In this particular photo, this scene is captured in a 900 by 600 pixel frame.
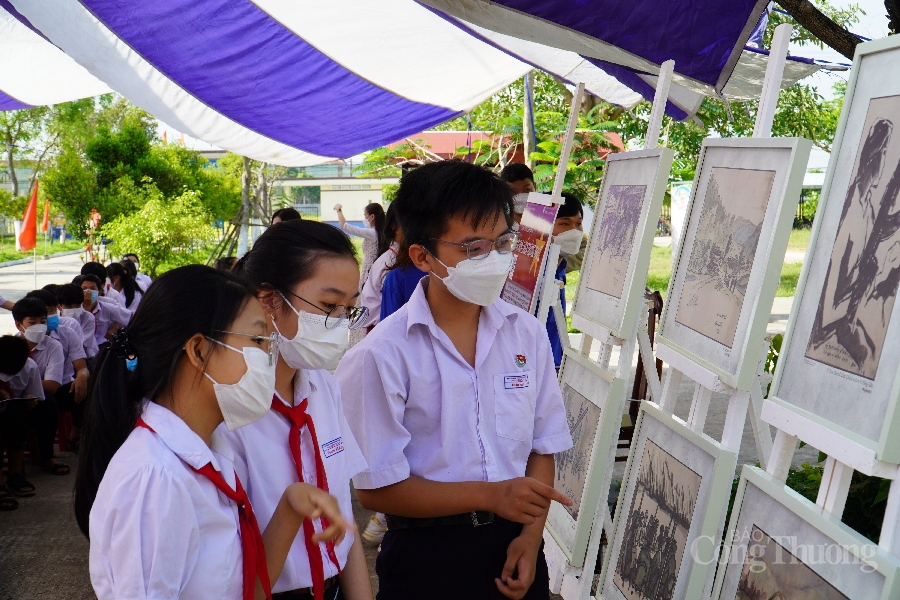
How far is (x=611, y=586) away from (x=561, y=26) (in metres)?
2.13

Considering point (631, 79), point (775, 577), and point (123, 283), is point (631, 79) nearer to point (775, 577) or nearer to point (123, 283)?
point (775, 577)

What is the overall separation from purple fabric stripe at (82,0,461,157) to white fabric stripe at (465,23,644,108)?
3.04 ft

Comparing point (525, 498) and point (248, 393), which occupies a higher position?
point (248, 393)

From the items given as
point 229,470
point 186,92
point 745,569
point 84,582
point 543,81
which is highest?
point 543,81

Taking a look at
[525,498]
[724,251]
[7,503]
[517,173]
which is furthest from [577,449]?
[7,503]

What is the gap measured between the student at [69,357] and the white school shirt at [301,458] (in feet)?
15.5

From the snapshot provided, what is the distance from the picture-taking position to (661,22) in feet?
10.8

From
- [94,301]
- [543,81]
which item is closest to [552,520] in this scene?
[94,301]

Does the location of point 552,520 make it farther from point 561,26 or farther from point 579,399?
point 561,26

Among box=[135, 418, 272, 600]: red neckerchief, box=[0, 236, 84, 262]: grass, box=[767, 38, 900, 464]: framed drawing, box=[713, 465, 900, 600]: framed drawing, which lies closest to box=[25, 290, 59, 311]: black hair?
box=[135, 418, 272, 600]: red neckerchief

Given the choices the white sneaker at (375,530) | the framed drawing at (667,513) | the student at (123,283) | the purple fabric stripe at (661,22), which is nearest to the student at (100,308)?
the student at (123,283)

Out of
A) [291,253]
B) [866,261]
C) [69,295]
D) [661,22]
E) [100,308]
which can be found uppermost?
[661,22]

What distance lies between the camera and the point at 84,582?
13.7 ft

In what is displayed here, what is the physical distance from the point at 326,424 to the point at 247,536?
1.33ft
